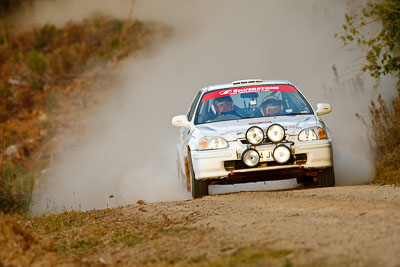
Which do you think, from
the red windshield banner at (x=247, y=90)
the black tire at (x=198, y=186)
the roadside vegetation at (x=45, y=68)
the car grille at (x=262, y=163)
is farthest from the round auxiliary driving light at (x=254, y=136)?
the roadside vegetation at (x=45, y=68)

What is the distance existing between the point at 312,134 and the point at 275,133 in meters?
0.53

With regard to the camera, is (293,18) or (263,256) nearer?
(263,256)

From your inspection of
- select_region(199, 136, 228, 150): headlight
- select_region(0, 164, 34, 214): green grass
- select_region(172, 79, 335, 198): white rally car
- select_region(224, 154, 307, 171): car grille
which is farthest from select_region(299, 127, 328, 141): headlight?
select_region(0, 164, 34, 214): green grass

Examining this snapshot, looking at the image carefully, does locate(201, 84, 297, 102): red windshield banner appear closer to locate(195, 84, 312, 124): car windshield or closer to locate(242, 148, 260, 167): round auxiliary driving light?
locate(195, 84, 312, 124): car windshield

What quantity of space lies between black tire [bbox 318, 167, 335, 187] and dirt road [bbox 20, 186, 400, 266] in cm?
56

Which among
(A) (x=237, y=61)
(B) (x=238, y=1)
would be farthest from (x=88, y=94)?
(B) (x=238, y=1)

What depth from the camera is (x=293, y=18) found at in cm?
2889

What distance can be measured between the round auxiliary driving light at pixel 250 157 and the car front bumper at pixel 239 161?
77mm

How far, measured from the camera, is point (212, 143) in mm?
10047

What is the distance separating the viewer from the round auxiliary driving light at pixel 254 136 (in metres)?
A: 9.86

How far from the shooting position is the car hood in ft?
32.9

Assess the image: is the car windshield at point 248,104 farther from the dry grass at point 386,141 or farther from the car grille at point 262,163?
the dry grass at point 386,141

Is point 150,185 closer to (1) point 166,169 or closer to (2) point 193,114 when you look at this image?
(1) point 166,169

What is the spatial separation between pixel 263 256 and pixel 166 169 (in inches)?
396
